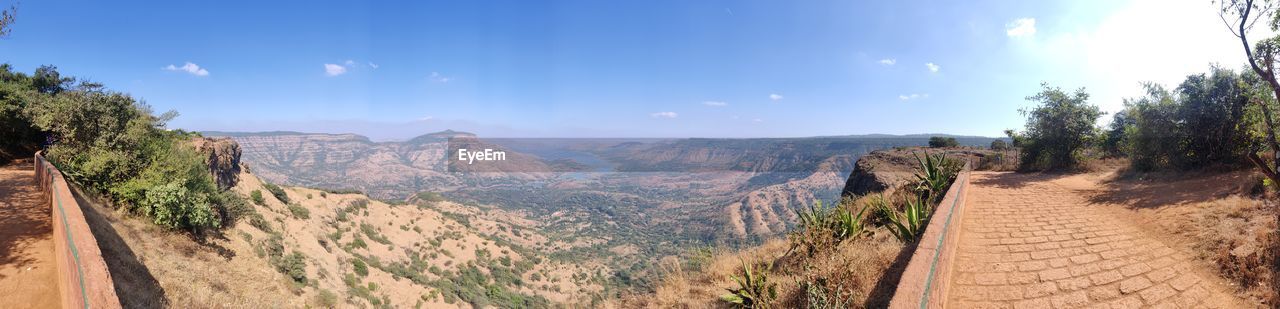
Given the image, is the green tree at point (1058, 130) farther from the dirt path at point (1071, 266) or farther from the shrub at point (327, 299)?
the shrub at point (327, 299)

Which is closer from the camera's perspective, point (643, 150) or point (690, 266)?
point (690, 266)

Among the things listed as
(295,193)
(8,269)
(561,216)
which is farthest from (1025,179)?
(561,216)

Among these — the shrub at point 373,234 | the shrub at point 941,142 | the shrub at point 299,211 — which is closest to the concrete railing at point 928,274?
the shrub at point 941,142

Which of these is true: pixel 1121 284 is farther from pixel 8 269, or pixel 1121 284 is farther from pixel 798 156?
pixel 798 156

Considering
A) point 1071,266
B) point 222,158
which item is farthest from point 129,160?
point 1071,266

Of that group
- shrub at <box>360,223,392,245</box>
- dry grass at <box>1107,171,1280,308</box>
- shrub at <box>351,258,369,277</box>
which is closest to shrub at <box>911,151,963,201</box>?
dry grass at <box>1107,171,1280,308</box>

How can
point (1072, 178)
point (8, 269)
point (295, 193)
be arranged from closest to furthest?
point (8, 269)
point (1072, 178)
point (295, 193)

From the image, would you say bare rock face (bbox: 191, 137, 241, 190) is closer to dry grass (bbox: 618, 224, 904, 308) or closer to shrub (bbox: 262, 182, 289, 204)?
shrub (bbox: 262, 182, 289, 204)

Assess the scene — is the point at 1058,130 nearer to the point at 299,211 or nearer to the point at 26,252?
the point at 26,252
